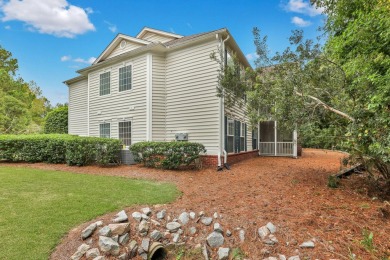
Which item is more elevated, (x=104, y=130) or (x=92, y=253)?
(x=104, y=130)

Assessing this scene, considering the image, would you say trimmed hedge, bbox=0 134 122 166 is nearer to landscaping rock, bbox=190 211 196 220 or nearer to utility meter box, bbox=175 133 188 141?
utility meter box, bbox=175 133 188 141

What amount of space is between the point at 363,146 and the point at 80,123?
16.7 meters

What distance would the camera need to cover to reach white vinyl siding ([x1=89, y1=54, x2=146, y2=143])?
1135 centimetres

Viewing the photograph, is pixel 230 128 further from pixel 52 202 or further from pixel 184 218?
pixel 52 202

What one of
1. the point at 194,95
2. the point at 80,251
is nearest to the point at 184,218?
the point at 80,251

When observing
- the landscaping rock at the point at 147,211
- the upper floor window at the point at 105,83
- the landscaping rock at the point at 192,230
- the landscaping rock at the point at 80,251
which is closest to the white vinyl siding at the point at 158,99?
the upper floor window at the point at 105,83

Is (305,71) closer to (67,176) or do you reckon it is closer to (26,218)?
(26,218)

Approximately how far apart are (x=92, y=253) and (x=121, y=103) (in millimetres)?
9801

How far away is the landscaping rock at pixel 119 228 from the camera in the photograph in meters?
3.94

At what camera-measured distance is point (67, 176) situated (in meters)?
7.86

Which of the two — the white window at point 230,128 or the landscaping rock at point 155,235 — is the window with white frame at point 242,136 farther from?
the landscaping rock at point 155,235

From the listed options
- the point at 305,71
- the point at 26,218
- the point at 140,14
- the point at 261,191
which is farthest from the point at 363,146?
the point at 140,14

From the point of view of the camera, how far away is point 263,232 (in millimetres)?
3719

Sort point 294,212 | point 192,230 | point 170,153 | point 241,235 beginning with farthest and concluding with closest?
point 170,153, point 294,212, point 192,230, point 241,235
